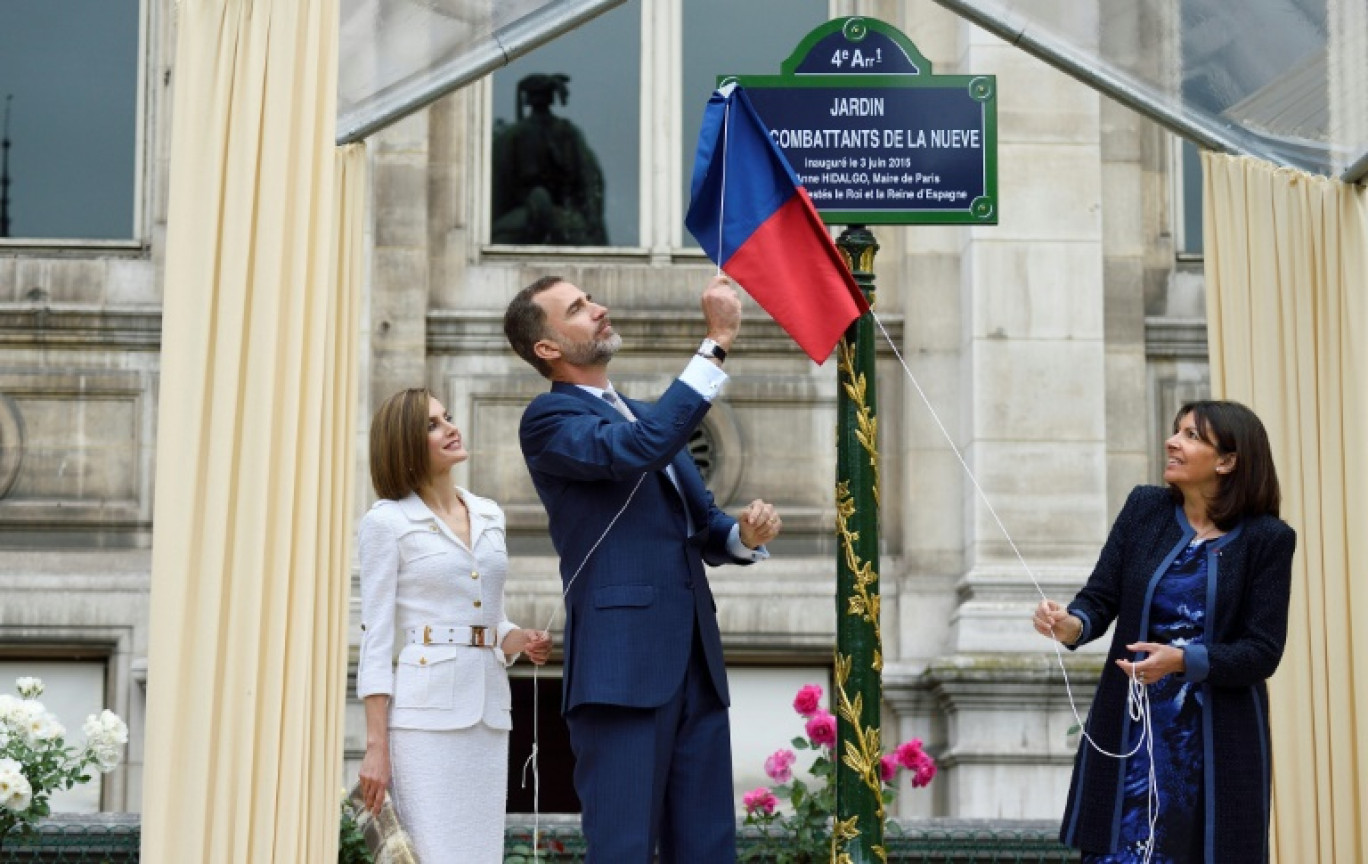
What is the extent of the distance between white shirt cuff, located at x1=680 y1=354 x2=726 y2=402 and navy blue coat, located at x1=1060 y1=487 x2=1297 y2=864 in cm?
128

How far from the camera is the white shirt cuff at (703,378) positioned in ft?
19.0

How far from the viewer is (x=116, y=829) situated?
26.8 feet

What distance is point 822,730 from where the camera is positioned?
8.59 metres

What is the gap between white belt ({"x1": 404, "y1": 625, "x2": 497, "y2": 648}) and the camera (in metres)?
6.34

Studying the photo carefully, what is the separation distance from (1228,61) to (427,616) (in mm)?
2993

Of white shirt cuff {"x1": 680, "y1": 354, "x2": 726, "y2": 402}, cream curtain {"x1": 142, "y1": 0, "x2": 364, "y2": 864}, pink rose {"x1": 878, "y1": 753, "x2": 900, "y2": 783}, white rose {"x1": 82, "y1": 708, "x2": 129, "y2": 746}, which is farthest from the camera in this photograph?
pink rose {"x1": 878, "y1": 753, "x2": 900, "y2": 783}

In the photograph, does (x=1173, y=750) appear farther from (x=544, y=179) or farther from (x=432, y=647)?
(x=544, y=179)

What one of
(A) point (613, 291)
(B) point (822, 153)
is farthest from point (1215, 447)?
(A) point (613, 291)

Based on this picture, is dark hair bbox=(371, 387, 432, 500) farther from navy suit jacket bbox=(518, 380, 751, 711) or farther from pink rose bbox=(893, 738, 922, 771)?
pink rose bbox=(893, 738, 922, 771)

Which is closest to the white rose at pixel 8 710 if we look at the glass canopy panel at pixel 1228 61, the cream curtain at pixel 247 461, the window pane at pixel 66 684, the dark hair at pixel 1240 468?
the cream curtain at pixel 247 461

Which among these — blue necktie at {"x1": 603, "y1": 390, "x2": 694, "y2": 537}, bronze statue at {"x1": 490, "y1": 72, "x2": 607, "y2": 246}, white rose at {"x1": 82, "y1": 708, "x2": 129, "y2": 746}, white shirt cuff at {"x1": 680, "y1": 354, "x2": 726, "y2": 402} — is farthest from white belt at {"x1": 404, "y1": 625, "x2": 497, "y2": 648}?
bronze statue at {"x1": 490, "y1": 72, "x2": 607, "y2": 246}

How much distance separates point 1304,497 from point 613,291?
591cm

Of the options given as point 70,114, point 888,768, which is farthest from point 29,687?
point 70,114

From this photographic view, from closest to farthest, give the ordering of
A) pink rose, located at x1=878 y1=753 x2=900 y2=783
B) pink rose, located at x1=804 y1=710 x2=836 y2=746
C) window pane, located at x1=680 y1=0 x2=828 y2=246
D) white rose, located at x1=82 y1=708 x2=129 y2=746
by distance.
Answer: white rose, located at x1=82 y1=708 x2=129 y2=746
pink rose, located at x1=878 y1=753 x2=900 y2=783
pink rose, located at x1=804 y1=710 x2=836 y2=746
window pane, located at x1=680 y1=0 x2=828 y2=246
